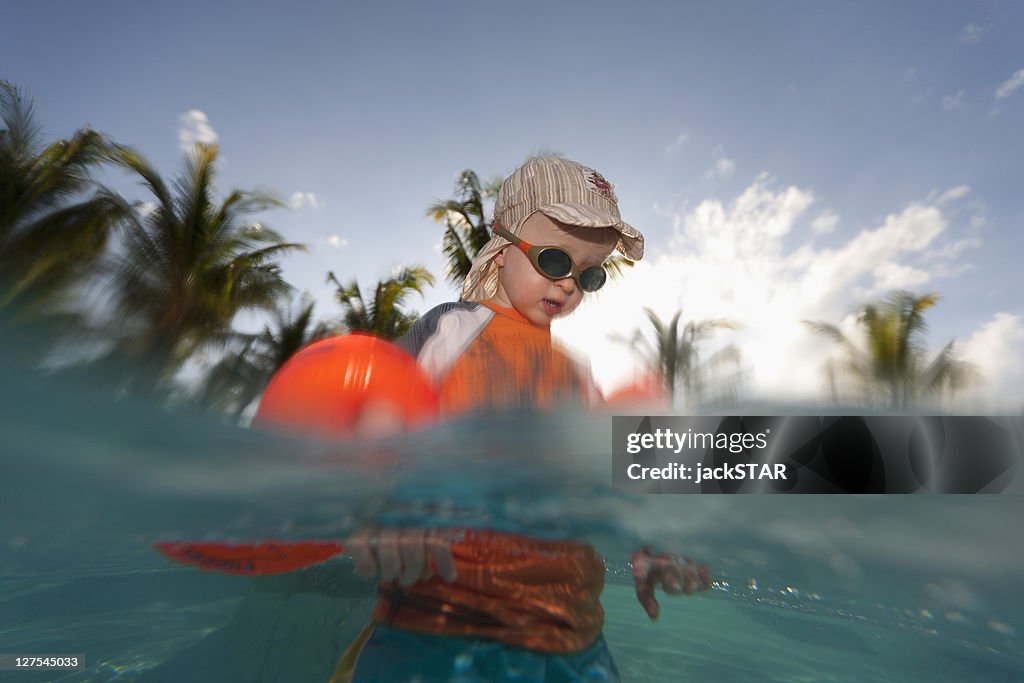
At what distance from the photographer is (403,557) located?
2.05 metres

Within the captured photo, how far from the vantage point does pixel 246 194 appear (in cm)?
1680

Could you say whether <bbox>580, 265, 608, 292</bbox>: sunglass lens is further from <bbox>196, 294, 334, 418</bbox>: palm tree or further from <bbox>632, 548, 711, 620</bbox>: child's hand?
<bbox>196, 294, 334, 418</bbox>: palm tree

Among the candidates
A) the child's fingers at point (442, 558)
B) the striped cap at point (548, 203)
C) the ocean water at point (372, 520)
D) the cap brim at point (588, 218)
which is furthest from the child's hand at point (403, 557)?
the cap brim at point (588, 218)

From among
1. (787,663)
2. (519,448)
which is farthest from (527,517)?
(787,663)

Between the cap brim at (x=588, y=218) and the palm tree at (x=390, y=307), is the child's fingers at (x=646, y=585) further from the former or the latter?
the palm tree at (x=390, y=307)

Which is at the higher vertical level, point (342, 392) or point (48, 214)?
point (48, 214)

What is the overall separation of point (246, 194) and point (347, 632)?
16167mm

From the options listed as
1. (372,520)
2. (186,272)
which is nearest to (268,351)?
(186,272)

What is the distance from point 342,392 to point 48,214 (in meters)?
17.2

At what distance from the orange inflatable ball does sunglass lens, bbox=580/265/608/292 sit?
3.43ft

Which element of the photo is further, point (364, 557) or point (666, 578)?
point (666, 578)

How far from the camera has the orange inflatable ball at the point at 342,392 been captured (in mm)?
1805

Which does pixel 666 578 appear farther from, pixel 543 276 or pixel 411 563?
pixel 543 276

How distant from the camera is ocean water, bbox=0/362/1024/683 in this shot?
97.8 inches
